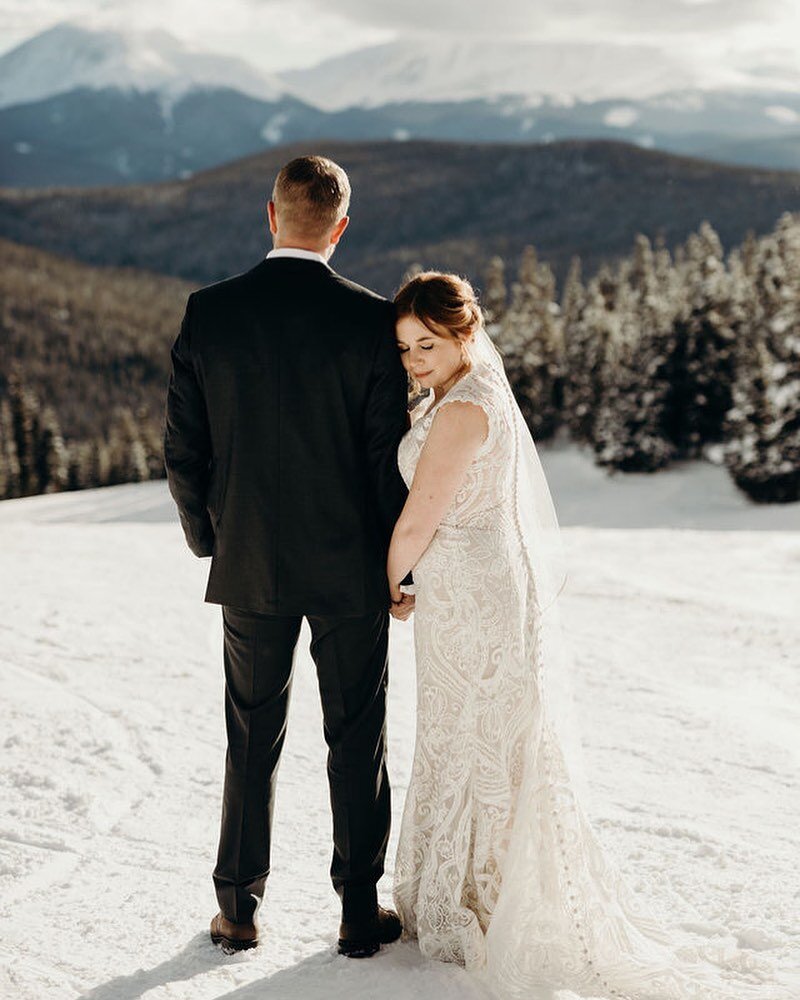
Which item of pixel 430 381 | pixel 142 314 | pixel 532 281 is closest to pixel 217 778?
pixel 430 381

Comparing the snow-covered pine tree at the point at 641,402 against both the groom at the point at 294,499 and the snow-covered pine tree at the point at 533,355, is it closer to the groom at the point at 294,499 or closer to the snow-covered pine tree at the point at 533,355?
the snow-covered pine tree at the point at 533,355

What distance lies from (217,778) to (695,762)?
8.45ft

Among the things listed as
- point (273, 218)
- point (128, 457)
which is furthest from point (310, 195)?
point (128, 457)

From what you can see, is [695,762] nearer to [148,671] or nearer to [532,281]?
[148,671]

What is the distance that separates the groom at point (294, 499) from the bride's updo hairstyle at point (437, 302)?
0.08m

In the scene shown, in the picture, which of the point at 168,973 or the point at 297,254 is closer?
the point at 297,254

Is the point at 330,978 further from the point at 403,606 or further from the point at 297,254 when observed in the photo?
the point at 297,254

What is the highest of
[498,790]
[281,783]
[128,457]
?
[498,790]

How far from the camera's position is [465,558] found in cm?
328

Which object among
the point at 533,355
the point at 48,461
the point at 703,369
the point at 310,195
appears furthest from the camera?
the point at 48,461

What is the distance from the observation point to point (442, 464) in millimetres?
3119

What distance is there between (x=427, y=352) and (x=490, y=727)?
1.23m

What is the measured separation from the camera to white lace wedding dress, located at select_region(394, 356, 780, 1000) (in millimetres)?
3170

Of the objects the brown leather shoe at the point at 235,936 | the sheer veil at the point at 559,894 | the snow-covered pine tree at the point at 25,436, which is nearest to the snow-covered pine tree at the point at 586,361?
the sheer veil at the point at 559,894
